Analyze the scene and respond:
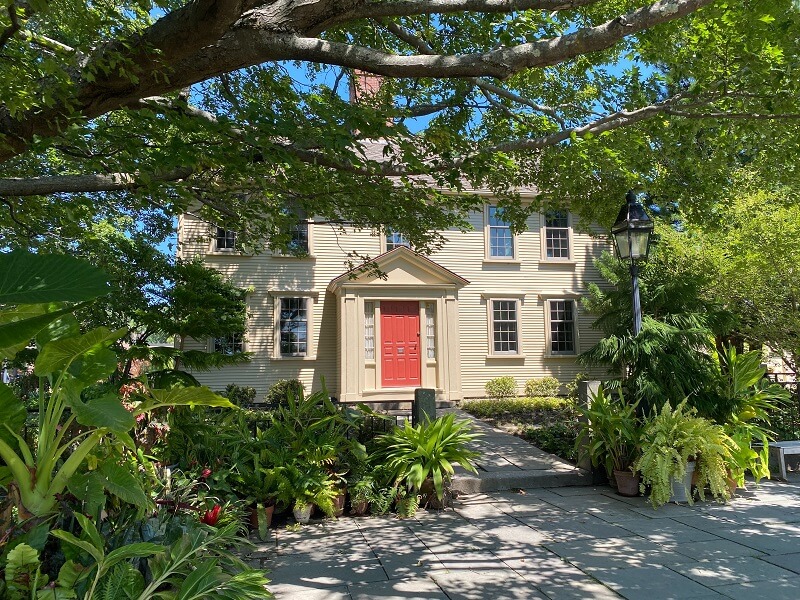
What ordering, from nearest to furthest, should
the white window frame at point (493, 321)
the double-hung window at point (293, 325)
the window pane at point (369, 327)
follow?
1. the window pane at point (369, 327)
2. the double-hung window at point (293, 325)
3. the white window frame at point (493, 321)

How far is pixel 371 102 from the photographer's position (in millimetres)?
8320

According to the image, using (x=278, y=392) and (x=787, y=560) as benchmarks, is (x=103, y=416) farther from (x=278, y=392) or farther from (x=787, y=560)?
(x=278, y=392)

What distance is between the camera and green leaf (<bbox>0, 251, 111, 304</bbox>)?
2.30m

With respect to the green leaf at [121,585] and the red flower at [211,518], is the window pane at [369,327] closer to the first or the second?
the red flower at [211,518]

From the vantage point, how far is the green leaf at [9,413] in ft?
8.52

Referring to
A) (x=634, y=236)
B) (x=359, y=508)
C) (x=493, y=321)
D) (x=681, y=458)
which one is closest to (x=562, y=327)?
(x=493, y=321)

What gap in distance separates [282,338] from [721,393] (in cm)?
1173

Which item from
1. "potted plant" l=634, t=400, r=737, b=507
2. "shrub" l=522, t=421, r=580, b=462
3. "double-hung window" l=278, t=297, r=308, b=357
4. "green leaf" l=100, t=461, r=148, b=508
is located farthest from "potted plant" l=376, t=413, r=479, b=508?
"double-hung window" l=278, t=297, r=308, b=357

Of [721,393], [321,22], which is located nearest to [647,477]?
[721,393]

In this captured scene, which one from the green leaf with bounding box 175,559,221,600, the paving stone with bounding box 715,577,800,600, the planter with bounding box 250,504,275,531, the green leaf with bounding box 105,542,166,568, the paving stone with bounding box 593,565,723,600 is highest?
the green leaf with bounding box 105,542,166,568

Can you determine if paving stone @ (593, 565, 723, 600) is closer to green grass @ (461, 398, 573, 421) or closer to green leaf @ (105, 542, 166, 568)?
green leaf @ (105, 542, 166, 568)

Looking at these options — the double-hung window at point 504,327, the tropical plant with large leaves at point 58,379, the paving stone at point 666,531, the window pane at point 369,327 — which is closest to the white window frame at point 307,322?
the window pane at point 369,327

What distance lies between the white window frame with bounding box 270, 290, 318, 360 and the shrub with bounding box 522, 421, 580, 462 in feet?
24.5

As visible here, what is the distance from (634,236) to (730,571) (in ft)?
14.6
